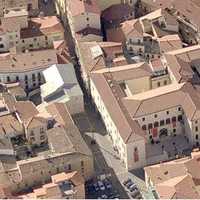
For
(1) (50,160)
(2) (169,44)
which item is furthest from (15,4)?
(1) (50,160)

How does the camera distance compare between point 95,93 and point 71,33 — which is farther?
point 71,33

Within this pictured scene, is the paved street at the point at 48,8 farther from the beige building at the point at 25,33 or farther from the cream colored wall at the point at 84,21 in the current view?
the cream colored wall at the point at 84,21

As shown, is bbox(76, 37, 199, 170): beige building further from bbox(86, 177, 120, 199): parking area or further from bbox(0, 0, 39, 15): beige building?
bbox(0, 0, 39, 15): beige building

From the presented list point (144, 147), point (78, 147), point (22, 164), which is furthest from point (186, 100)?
point (22, 164)

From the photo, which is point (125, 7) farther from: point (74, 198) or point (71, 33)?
point (74, 198)

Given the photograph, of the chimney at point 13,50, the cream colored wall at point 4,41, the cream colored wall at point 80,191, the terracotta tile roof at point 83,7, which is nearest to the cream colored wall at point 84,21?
the terracotta tile roof at point 83,7
